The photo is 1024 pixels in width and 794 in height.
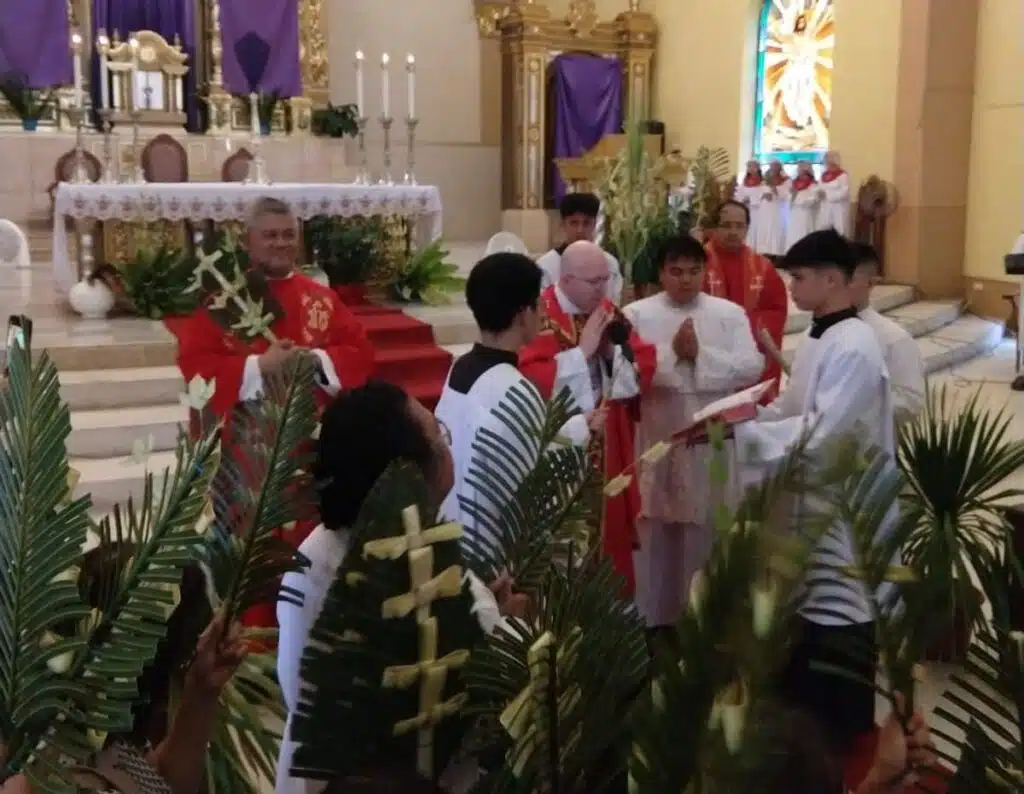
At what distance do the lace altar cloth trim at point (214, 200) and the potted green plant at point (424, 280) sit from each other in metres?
0.38

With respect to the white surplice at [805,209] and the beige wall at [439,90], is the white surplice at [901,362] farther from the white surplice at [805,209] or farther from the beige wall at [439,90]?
the beige wall at [439,90]

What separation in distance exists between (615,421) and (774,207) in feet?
34.1

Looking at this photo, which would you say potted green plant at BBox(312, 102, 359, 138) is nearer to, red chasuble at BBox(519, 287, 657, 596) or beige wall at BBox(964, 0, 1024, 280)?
beige wall at BBox(964, 0, 1024, 280)

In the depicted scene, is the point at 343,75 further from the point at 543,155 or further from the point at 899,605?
the point at 899,605

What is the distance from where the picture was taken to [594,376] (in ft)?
12.7

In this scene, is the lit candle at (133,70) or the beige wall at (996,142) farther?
the beige wall at (996,142)

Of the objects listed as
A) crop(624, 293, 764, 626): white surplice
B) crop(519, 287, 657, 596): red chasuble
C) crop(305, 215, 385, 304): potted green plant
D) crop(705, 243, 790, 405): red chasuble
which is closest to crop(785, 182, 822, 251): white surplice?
crop(305, 215, 385, 304): potted green plant

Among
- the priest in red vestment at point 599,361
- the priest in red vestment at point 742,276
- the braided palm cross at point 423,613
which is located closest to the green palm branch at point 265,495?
the braided palm cross at point 423,613

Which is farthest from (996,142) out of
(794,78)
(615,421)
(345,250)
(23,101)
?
(23,101)

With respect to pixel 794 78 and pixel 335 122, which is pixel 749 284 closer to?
pixel 335 122

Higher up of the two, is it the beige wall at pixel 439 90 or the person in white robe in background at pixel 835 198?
the beige wall at pixel 439 90

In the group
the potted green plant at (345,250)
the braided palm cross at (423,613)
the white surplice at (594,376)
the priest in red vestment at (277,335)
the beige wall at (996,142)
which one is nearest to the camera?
the braided palm cross at (423,613)

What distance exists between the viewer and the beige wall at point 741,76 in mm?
13203

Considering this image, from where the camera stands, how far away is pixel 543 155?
15.6 metres
